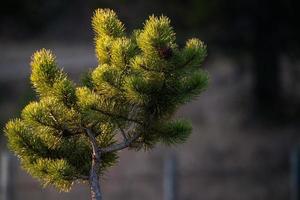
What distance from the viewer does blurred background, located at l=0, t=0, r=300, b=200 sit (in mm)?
12484

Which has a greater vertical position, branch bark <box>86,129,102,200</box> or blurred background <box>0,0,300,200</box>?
blurred background <box>0,0,300,200</box>

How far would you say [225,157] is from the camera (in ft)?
49.8

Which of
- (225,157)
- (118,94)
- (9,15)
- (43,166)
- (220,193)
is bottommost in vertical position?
(43,166)

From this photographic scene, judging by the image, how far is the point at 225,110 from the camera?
17.2 metres

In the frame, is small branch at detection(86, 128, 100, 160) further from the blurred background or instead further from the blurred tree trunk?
the blurred tree trunk

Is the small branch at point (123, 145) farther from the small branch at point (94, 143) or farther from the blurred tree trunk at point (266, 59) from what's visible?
the blurred tree trunk at point (266, 59)

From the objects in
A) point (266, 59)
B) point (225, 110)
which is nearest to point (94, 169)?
point (266, 59)

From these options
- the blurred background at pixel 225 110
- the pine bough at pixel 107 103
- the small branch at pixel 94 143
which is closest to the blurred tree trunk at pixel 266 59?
the blurred background at pixel 225 110

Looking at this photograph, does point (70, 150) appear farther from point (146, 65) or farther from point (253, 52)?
point (253, 52)

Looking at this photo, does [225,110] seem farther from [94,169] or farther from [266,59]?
[94,169]

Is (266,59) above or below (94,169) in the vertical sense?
above

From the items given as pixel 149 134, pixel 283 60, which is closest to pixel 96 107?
pixel 149 134

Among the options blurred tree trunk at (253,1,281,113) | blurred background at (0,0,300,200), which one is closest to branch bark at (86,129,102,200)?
blurred background at (0,0,300,200)

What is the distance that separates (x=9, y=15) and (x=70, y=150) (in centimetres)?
1239
